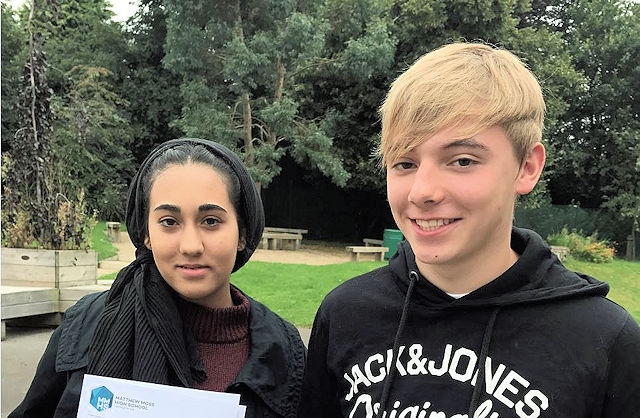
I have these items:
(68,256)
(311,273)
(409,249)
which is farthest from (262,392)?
(311,273)

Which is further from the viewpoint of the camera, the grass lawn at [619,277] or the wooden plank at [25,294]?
the grass lawn at [619,277]

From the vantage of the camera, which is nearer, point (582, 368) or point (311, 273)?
point (582, 368)

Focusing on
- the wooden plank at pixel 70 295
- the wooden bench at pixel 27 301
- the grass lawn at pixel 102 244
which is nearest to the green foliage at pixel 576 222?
the grass lawn at pixel 102 244

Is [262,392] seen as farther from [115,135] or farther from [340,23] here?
[115,135]

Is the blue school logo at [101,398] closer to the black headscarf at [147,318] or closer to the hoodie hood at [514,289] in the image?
the black headscarf at [147,318]

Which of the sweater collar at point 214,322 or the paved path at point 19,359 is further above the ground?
the sweater collar at point 214,322

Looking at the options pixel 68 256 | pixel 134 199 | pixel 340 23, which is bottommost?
pixel 68 256

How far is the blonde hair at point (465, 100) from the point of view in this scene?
4.53 ft

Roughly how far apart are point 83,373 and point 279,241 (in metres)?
15.8

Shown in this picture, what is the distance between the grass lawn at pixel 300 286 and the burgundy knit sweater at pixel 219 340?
5.29 metres

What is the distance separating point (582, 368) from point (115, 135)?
1981 centimetres

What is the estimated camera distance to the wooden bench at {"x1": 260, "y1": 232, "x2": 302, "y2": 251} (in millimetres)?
16844

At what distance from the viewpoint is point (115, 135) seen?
19.8 meters

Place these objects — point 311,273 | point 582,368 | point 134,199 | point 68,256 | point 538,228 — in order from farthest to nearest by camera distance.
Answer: point 538,228, point 311,273, point 68,256, point 134,199, point 582,368
